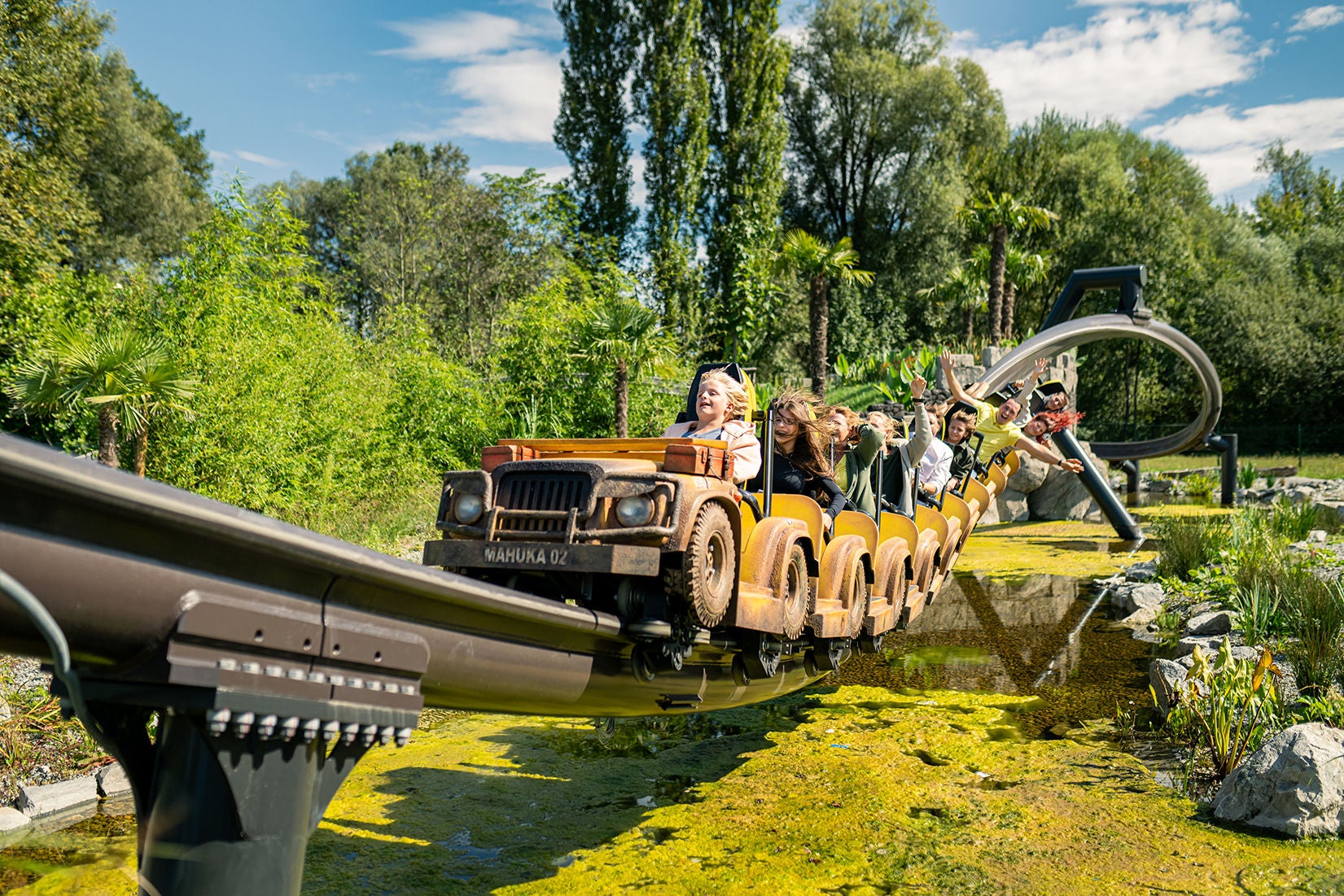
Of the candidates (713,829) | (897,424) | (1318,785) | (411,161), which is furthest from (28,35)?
(411,161)

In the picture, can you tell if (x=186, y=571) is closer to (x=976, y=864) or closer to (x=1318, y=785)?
(x=976, y=864)

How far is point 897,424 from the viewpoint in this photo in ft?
21.5

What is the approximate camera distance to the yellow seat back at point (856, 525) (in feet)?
14.5

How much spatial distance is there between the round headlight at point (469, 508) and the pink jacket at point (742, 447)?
862mm

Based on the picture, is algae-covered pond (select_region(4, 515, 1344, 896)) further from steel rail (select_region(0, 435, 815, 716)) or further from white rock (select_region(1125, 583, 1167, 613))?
white rock (select_region(1125, 583, 1167, 613))

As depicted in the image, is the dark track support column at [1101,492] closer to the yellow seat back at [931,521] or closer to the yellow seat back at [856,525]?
the yellow seat back at [931,521]

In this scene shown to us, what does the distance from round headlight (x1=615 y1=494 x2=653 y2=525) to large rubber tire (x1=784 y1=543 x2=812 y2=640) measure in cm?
95

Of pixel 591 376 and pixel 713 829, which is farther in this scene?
pixel 591 376

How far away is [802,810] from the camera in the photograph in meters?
3.85

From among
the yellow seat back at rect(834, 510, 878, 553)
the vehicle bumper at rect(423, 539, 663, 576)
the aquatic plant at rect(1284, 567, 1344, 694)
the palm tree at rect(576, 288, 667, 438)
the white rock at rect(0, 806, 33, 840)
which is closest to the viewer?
the vehicle bumper at rect(423, 539, 663, 576)

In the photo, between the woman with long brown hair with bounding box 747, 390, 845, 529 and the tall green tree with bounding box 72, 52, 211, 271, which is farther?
the tall green tree with bounding box 72, 52, 211, 271

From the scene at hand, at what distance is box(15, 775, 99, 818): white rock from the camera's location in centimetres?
372

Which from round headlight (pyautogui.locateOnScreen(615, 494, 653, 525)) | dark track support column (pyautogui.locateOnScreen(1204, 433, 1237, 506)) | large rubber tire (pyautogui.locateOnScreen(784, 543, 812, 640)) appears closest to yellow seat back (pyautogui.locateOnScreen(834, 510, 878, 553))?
large rubber tire (pyautogui.locateOnScreen(784, 543, 812, 640))

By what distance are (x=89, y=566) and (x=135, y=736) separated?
20.5 inches
